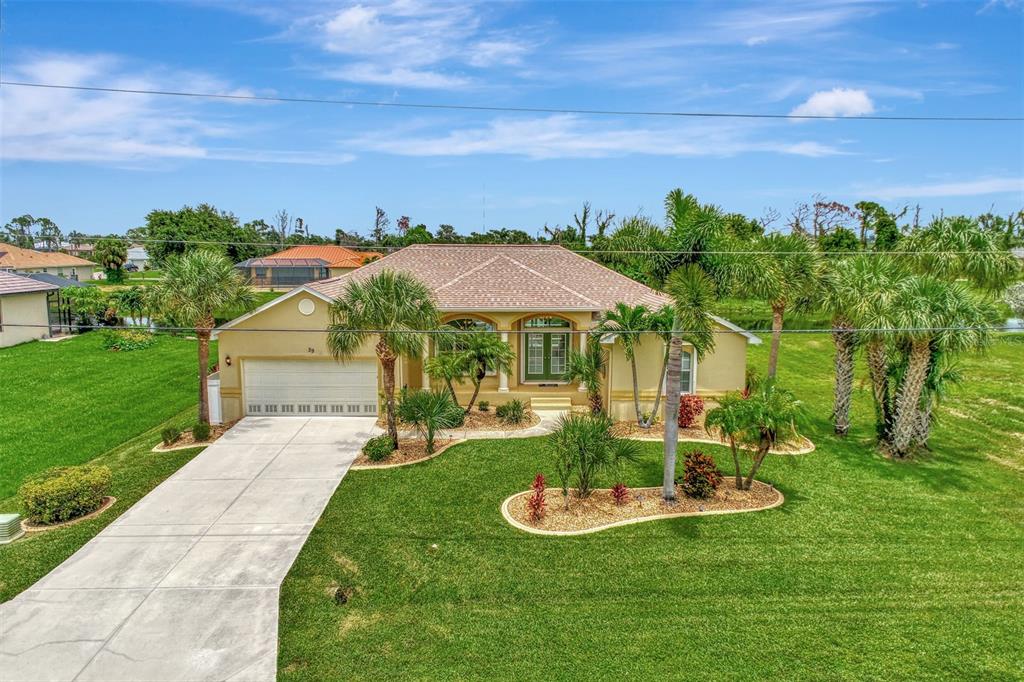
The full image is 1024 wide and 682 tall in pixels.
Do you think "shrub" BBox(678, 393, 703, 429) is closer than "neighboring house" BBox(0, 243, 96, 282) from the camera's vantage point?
Yes

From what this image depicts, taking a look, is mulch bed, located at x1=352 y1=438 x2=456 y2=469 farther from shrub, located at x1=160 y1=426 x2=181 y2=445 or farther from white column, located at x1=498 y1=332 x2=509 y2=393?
shrub, located at x1=160 y1=426 x2=181 y2=445

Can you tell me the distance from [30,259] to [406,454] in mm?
65461

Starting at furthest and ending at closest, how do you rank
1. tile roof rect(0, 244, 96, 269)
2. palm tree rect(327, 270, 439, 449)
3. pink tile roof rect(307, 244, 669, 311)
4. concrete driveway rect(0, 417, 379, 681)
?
1. tile roof rect(0, 244, 96, 269)
2. pink tile roof rect(307, 244, 669, 311)
3. palm tree rect(327, 270, 439, 449)
4. concrete driveway rect(0, 417, 379, 681)

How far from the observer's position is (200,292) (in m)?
17.7

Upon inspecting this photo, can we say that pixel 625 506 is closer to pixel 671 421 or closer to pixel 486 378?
pixel 671 421

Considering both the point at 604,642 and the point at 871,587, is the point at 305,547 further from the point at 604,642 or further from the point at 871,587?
the point at 871,587

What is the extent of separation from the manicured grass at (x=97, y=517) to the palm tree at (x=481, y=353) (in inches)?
320

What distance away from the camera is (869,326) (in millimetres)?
16000

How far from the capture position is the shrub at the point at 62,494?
12.7m

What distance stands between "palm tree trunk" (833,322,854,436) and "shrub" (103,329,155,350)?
32.9 metres

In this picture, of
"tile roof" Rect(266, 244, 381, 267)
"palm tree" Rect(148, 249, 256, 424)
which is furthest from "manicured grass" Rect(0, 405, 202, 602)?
"tile roof" Rect(266, 244, 381, 267)

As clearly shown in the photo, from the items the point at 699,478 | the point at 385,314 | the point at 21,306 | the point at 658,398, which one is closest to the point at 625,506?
the point at 699,478

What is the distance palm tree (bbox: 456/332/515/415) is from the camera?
19.0 meters

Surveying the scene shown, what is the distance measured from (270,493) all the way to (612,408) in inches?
426
